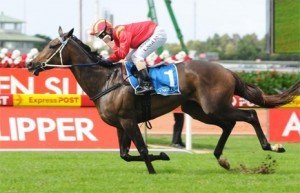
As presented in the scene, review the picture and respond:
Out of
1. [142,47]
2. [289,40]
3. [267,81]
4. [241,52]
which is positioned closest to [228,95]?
[142,47]

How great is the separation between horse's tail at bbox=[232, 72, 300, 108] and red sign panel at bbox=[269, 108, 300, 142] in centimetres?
611

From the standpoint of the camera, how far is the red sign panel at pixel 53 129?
17.3 metres

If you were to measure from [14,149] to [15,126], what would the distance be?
17.7 inches

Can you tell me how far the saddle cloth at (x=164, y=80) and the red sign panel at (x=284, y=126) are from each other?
23.2 ft

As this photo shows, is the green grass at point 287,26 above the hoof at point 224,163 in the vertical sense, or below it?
above

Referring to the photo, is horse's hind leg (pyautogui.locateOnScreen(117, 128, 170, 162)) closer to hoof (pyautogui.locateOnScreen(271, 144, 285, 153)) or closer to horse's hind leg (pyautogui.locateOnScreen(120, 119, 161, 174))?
horse's hind leg (pyautogui.locateOnScreen(120, 119, 161, 174))

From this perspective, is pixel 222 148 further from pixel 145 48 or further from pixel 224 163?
pixel 145 48

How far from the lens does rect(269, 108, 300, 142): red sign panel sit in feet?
64.1

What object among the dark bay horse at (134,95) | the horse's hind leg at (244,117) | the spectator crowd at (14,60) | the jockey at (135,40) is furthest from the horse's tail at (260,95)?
the spectator crowd at (14,60)

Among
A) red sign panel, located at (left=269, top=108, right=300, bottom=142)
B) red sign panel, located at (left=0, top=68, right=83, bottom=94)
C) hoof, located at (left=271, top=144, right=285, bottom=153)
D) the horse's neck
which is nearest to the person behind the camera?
hoof, located at (left=271, top=144, right=285, bottom=153)

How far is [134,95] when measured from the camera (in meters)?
12.7

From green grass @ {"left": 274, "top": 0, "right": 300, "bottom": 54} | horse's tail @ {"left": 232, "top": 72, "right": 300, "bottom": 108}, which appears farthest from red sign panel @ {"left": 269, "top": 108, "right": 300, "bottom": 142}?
→ horse's tail @ {"left": 232, "top": 72, "right": 300, "bottom": 108}

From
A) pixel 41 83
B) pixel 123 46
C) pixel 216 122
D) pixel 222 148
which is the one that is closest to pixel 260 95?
pixel 216 122

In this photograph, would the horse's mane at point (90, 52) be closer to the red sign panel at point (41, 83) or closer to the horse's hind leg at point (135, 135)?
the horse's hind leg at point (135, 135)
